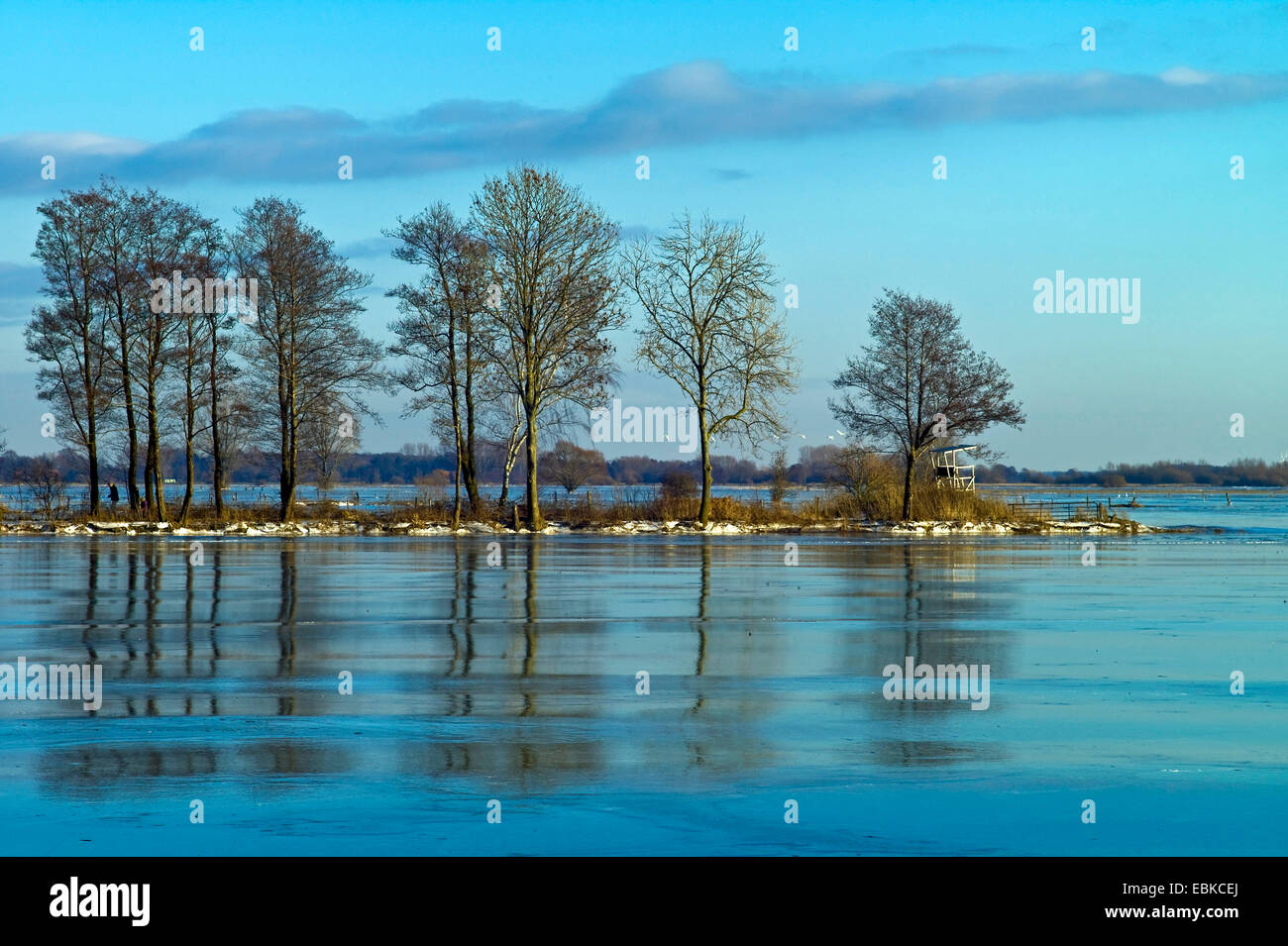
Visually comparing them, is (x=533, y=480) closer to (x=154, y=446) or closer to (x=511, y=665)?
(x=154, y=446)

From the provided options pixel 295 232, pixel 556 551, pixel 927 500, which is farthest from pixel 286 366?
pixel 927 500

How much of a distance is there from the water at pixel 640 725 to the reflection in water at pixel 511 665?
0.05m

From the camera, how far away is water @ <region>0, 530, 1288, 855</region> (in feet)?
22.5

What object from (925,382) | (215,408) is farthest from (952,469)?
(215,408)

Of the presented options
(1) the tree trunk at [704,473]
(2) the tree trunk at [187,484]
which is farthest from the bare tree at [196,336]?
(1) the tree trunk at [704,473]

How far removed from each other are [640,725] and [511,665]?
333cm

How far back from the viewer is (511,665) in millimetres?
12656

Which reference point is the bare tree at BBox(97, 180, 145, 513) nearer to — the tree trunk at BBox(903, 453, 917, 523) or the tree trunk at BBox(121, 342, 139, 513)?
the tree trunk at BBox(121, 342, 139, 513)

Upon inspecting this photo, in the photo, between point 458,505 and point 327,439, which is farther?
point 327,439

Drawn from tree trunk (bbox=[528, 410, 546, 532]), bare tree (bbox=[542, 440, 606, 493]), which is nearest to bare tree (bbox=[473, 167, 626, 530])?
tree trunk (bbox=[528, 410, 546, 532])

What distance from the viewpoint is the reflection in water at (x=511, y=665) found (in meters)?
8.55

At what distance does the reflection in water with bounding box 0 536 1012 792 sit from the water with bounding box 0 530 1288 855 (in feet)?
0.17

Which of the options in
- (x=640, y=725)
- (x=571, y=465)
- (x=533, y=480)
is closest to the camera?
(x=640, y=725)
